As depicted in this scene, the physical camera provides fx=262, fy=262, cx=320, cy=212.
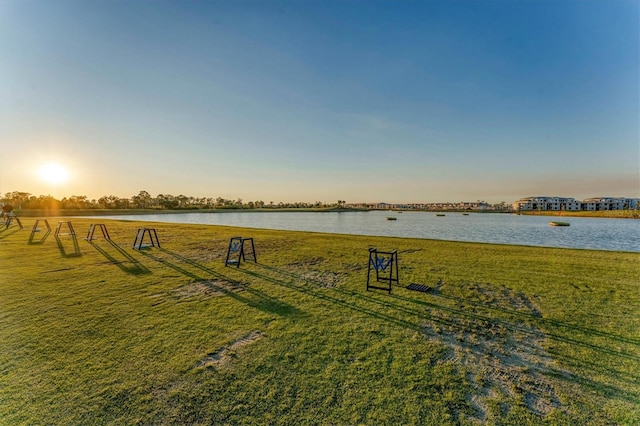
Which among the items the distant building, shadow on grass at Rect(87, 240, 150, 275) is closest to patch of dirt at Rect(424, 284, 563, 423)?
shadow on grass at Rect(87, 240, 150, 275)

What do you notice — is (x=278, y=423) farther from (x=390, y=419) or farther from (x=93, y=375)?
(x=93, y=375)

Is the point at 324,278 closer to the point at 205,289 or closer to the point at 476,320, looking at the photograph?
the point at 205,289

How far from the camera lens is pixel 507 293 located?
630cm

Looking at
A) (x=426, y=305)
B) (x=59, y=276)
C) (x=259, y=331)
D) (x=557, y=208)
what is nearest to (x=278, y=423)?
(x=259, y=331)

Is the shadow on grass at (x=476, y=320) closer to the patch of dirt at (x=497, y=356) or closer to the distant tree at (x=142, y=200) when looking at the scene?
the patch of dirt at (x=497, y=356)

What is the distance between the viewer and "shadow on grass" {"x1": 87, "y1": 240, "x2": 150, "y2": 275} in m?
8.03

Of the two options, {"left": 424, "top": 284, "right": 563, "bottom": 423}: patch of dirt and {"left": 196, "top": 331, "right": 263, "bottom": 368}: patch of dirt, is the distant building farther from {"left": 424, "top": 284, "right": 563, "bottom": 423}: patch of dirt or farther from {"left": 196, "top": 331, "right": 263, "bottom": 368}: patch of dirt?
{"left": 196, "top": 331, "right": 263, "bottom": 368}: patch of dirt

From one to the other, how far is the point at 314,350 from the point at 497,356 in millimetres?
2578

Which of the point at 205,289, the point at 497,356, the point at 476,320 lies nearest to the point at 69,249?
the point at 205,289

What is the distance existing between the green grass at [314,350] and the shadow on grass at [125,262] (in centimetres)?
49

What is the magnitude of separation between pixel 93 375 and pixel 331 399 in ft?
9.42

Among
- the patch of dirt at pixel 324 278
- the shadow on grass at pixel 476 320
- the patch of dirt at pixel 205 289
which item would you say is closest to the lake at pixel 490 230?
the patch of dirt at pixel 324 278

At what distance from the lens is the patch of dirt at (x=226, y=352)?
11.3 ft

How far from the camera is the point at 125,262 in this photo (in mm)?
9289
